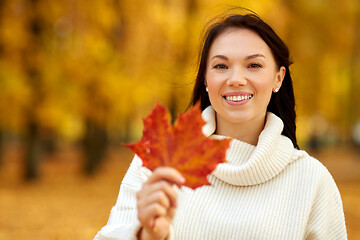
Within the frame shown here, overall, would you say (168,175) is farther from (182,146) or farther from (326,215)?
(326,215)

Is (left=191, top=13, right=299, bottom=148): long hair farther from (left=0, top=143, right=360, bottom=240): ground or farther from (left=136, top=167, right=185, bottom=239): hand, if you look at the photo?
(left=0, top=143, right=360, bottom=240): ground

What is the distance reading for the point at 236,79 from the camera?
194 centimetres

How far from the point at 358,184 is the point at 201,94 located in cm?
1088

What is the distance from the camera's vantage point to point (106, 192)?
424 inches

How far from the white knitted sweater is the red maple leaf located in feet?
2.20

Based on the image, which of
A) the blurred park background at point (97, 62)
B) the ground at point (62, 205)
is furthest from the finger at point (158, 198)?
the blurred park background at point (97, 62)

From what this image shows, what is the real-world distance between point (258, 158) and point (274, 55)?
51 centimetres

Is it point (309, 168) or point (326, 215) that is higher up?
point (309, 168)

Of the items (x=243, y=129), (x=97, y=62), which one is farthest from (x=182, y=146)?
(x=97, y=62)

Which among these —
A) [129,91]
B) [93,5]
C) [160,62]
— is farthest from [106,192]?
[93,5]

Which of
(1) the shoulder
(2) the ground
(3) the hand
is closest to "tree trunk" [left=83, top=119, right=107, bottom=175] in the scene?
(2) the ground

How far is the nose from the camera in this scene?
1943mm

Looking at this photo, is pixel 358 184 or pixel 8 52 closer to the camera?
pixel 8 52

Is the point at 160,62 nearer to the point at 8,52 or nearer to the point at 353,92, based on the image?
→ the point at 8,52
